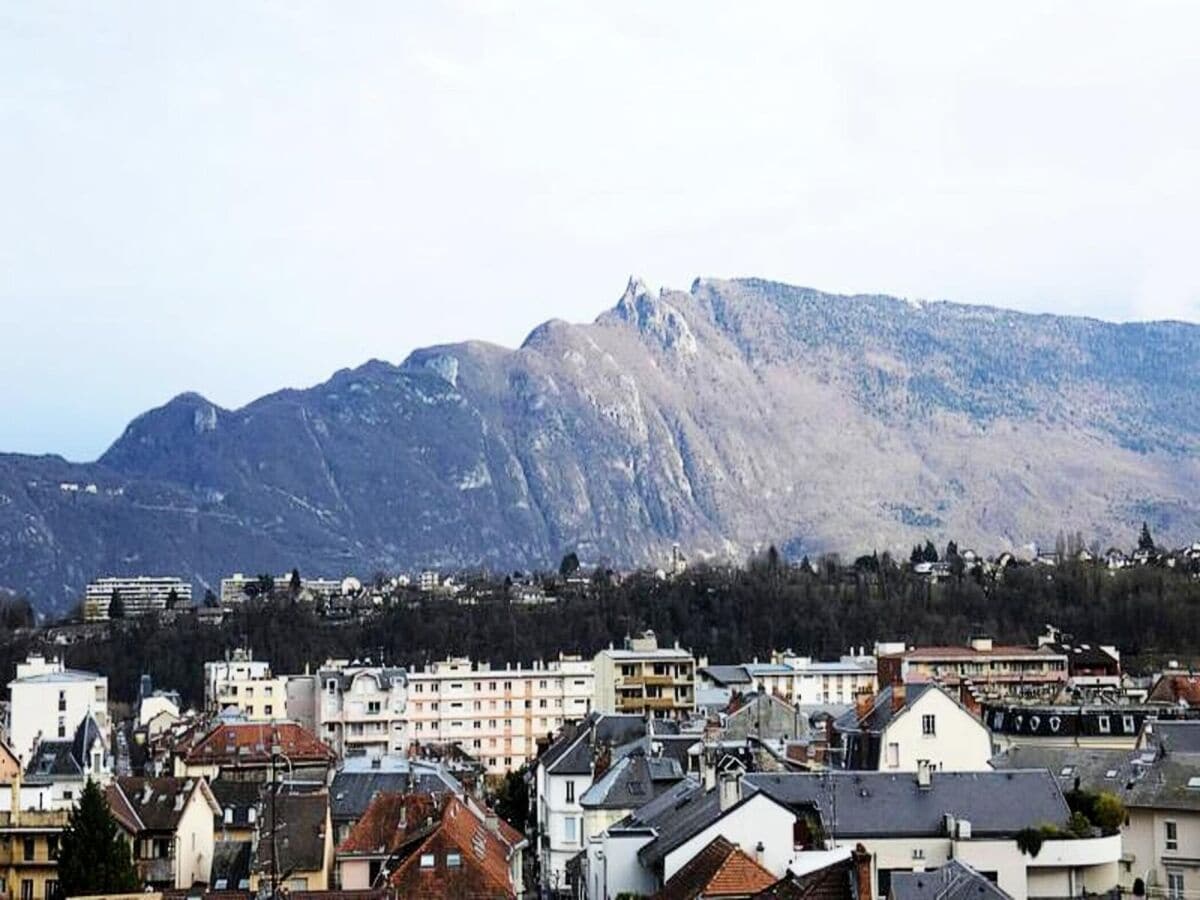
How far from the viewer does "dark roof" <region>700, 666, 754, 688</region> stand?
408ft

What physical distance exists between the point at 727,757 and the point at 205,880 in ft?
62.3

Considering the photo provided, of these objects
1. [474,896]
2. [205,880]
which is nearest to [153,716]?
[205,880]

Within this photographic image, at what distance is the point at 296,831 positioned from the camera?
58000 millimetres

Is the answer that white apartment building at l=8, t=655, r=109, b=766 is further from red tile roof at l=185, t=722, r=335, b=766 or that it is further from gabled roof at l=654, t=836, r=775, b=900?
gabled roof at l=654, t=836, r=775, b=900

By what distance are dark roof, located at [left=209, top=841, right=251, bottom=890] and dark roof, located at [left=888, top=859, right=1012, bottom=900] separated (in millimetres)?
24523

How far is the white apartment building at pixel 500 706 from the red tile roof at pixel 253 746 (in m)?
26.6

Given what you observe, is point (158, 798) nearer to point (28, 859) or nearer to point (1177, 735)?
point (28, 859)

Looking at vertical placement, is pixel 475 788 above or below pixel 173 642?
below

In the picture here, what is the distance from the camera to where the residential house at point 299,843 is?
2206 inches

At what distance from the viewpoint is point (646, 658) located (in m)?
116

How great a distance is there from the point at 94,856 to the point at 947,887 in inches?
956

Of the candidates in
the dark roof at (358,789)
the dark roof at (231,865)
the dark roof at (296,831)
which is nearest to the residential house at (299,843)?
the dark roof at (296,831)

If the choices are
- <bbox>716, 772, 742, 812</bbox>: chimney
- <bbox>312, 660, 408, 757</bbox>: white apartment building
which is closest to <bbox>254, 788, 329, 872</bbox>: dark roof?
<bbox>716, 772, 742, 812</bbox>: chimney

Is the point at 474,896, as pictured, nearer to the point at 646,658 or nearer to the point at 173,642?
the point at 646,658
